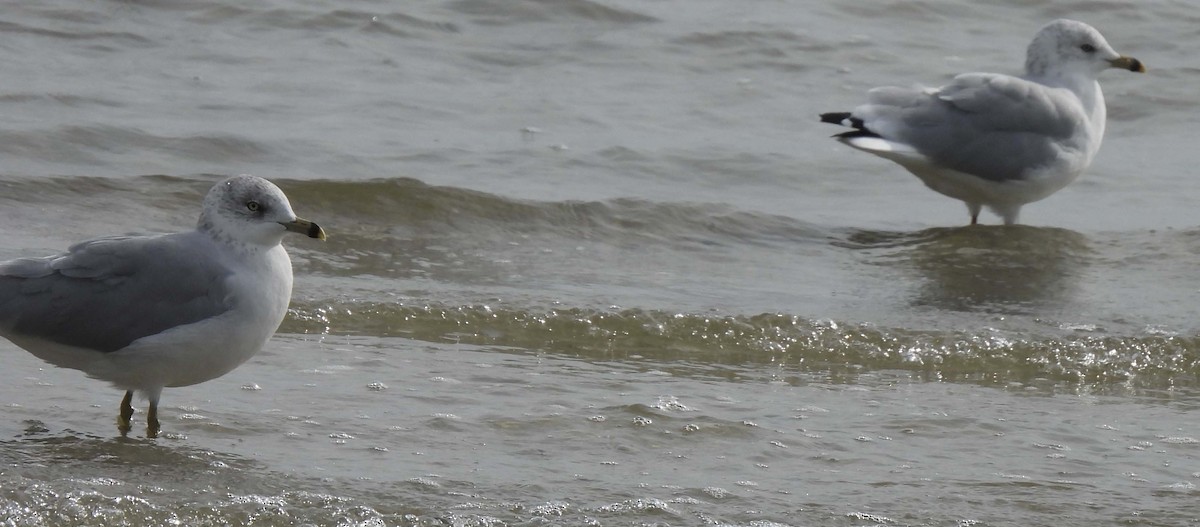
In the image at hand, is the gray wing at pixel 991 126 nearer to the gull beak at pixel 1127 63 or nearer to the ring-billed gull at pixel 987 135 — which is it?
the ring-billed gull at pixel 987 135

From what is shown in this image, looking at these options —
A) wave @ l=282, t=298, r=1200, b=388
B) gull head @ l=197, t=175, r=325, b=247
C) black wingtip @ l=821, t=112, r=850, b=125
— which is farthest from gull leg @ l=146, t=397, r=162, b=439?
black wingtip @ l=821, t=112, r=850, b=125

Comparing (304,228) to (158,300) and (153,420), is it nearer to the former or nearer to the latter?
(158,300)

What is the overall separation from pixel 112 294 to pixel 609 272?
307 cm

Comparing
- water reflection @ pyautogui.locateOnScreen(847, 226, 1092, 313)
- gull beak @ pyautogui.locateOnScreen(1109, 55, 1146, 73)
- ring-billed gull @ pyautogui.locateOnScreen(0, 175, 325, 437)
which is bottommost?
ring-billed gull @ pyautogui.locateOnScreen(0, 175, 325, 437)

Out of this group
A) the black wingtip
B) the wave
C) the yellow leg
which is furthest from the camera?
the black wingtip

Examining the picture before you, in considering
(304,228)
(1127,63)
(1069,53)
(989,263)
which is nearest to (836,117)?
(989,263)

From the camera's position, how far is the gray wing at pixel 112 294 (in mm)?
4848

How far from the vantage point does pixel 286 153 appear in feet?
32.0

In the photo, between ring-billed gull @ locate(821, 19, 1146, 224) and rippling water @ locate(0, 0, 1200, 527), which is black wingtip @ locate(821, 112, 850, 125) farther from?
rippling water @ locate(0, 0, 1200, 527)

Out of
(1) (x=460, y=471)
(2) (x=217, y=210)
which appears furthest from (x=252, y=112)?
(1) (x=460, y=471)

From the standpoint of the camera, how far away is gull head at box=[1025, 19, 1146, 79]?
9.21 meters

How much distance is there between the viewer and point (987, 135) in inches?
342

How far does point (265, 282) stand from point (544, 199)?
4118 mm

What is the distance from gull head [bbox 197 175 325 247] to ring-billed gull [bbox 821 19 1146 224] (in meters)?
4.34
